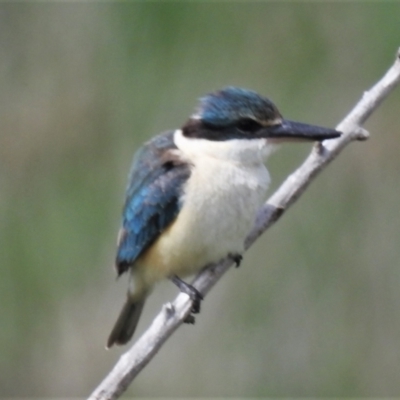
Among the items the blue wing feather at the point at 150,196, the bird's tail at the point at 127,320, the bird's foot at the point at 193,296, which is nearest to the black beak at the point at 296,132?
the blue wing feather at the point at 150,196

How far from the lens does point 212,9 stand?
11.5 ft

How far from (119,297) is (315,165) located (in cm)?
110

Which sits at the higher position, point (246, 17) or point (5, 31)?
point (246, 17)

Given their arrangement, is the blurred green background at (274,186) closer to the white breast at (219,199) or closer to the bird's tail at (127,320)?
the bird's tail at (127,320)

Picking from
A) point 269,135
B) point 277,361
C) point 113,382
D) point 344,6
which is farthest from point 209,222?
point 344,6

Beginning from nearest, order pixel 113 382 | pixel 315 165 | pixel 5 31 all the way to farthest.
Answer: pixel 113 382 → pixel 315 165 → pixel 5 31

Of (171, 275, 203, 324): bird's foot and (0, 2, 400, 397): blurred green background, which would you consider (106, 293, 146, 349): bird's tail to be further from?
(171, 275, 203, 324): bird's foot

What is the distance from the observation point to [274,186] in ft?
11.6

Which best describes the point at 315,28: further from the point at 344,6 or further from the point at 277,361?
the point at 277,361

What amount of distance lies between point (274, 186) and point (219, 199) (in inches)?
29.4

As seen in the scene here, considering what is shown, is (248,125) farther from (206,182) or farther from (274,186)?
(274,186)

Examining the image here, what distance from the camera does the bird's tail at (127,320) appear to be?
3303 millimetres

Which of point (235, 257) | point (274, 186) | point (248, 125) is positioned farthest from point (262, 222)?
point (274, 186)

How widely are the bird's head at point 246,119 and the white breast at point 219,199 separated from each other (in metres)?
0.03
